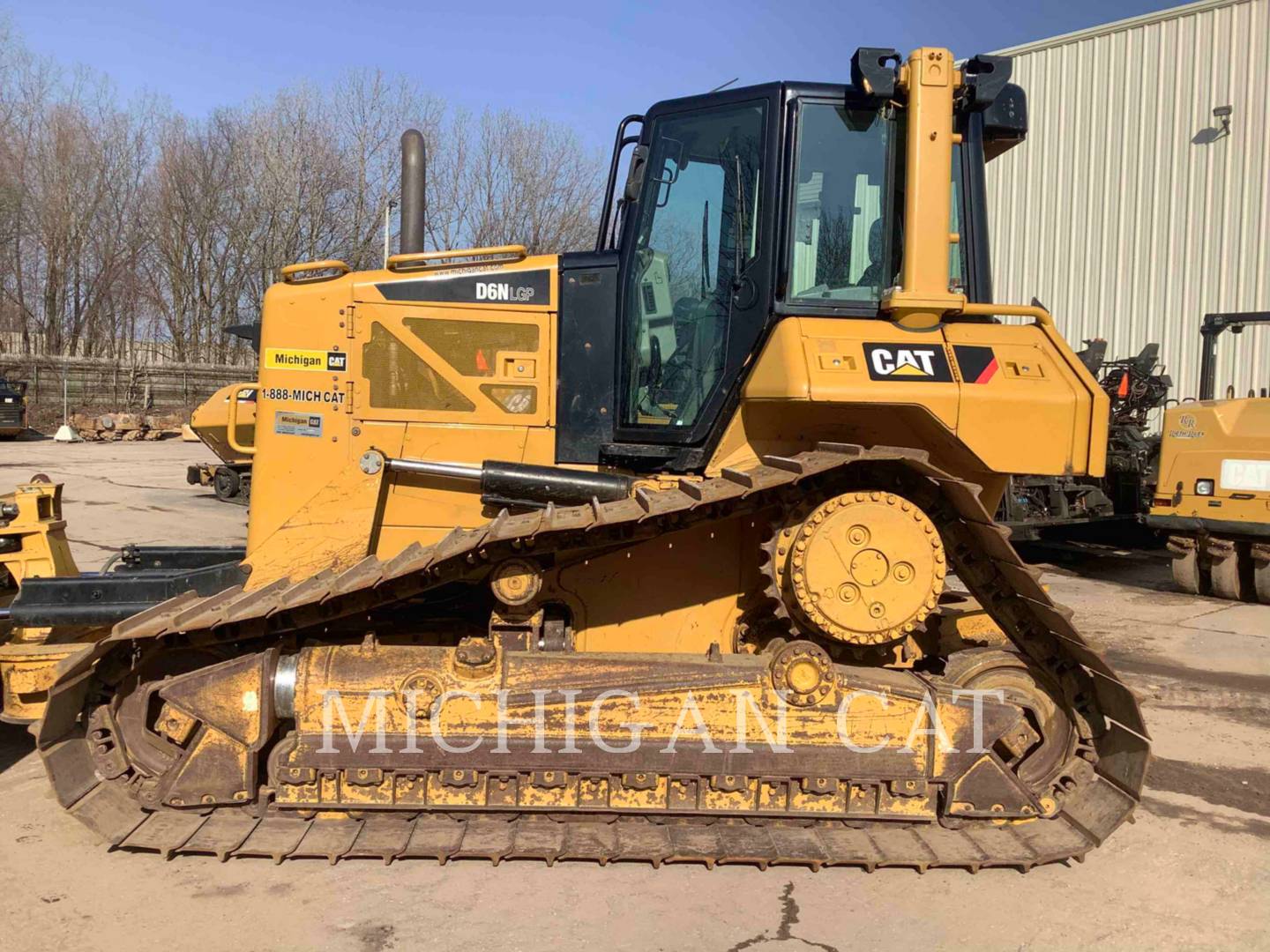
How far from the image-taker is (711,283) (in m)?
4.23

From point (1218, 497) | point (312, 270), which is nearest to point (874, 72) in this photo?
point (312, 270)

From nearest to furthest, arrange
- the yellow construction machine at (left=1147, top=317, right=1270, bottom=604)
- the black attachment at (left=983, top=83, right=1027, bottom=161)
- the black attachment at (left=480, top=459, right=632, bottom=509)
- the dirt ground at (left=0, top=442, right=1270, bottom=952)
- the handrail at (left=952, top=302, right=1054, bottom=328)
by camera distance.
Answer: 1. the dirt ground at (left=0, top=442, right=1270, bottom=952)
2. the handrail at (left=952, top=302, right=1054, bottom=328)
3. the black attachment at (left=480, top=459, right=632, bottom=509)
4. the black attachment at (left=983, top=83, right=1027, bottom=161)
5. the yellow construction machine at (left=1147, top=317, right=1270, bottom=604)

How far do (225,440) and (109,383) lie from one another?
20605mm

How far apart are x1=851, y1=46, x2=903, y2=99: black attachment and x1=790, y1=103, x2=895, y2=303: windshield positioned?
0.14m

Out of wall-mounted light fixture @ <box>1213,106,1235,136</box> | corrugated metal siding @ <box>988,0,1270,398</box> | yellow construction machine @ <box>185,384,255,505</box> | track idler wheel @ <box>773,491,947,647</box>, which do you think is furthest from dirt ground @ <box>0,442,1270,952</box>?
wall-mounted light fixture @ <box>1213,106,1235,136</box>

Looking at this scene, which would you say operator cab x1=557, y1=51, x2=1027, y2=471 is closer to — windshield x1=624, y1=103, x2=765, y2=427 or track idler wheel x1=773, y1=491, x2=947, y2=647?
windshield x1=624, y1=103, x2=765, y2=427

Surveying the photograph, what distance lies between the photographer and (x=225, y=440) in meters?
13.2

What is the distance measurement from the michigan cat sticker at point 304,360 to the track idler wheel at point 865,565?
2.15 m

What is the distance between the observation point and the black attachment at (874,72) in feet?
13.0

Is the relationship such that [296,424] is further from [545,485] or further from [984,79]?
[984,79]

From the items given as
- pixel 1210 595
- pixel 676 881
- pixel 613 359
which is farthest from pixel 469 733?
pixel 1210 595

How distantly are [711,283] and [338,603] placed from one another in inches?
78.8

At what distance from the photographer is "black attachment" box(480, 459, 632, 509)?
4.17 metres

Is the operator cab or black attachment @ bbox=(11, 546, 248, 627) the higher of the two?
the operator cab
